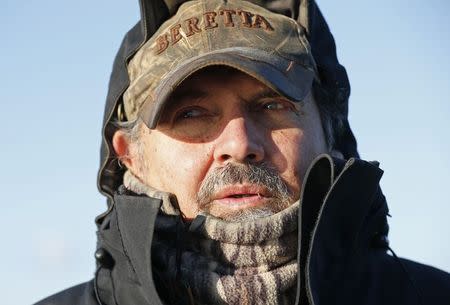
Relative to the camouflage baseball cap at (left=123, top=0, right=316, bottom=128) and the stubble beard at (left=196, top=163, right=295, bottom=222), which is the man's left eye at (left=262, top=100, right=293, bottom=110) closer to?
the camouflage baseball cap at (left=123, top=0, right=316, bottom=128)

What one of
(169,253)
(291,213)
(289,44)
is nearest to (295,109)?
(289,44)

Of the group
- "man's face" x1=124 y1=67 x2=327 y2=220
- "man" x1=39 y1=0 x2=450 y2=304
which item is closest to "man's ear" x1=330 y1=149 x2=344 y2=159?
"man" x1=39 y1=0 x2=450 y2=304

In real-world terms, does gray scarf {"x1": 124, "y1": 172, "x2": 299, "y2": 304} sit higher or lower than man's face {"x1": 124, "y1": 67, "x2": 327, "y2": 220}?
lower

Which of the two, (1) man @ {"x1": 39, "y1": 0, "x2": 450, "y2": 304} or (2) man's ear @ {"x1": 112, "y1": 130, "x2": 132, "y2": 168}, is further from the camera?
(2) man's ear @ {"x1": 112, "y1": 130, "x2": 132, "y2": 168}

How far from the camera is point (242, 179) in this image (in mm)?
3891

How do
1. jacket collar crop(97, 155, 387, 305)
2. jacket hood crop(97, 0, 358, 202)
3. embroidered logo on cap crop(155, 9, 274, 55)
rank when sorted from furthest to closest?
jacket hood crop(97, 0, 358, 202) < embroidered logo on cap crop(155, 9, 274, 55) < jacket collar crop(97, 155, 387, 305)

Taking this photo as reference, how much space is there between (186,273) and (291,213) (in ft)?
1.75

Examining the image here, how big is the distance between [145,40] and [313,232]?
1416mm

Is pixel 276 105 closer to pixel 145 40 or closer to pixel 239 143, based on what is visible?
pixel 239 143

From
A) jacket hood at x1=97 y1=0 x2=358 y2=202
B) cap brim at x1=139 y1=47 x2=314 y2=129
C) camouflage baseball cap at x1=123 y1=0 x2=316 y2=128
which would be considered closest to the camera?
cap brim at x1=139 y1=47 x2=314 y2=129

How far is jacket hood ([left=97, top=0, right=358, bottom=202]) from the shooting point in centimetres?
442

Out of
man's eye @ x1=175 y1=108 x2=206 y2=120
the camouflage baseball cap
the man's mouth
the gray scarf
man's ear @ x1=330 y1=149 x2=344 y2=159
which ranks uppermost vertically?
the camouflage baseball cap

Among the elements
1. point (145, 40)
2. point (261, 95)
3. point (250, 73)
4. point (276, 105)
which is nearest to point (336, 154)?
point (276, 105)

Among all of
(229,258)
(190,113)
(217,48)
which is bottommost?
(229,258)
